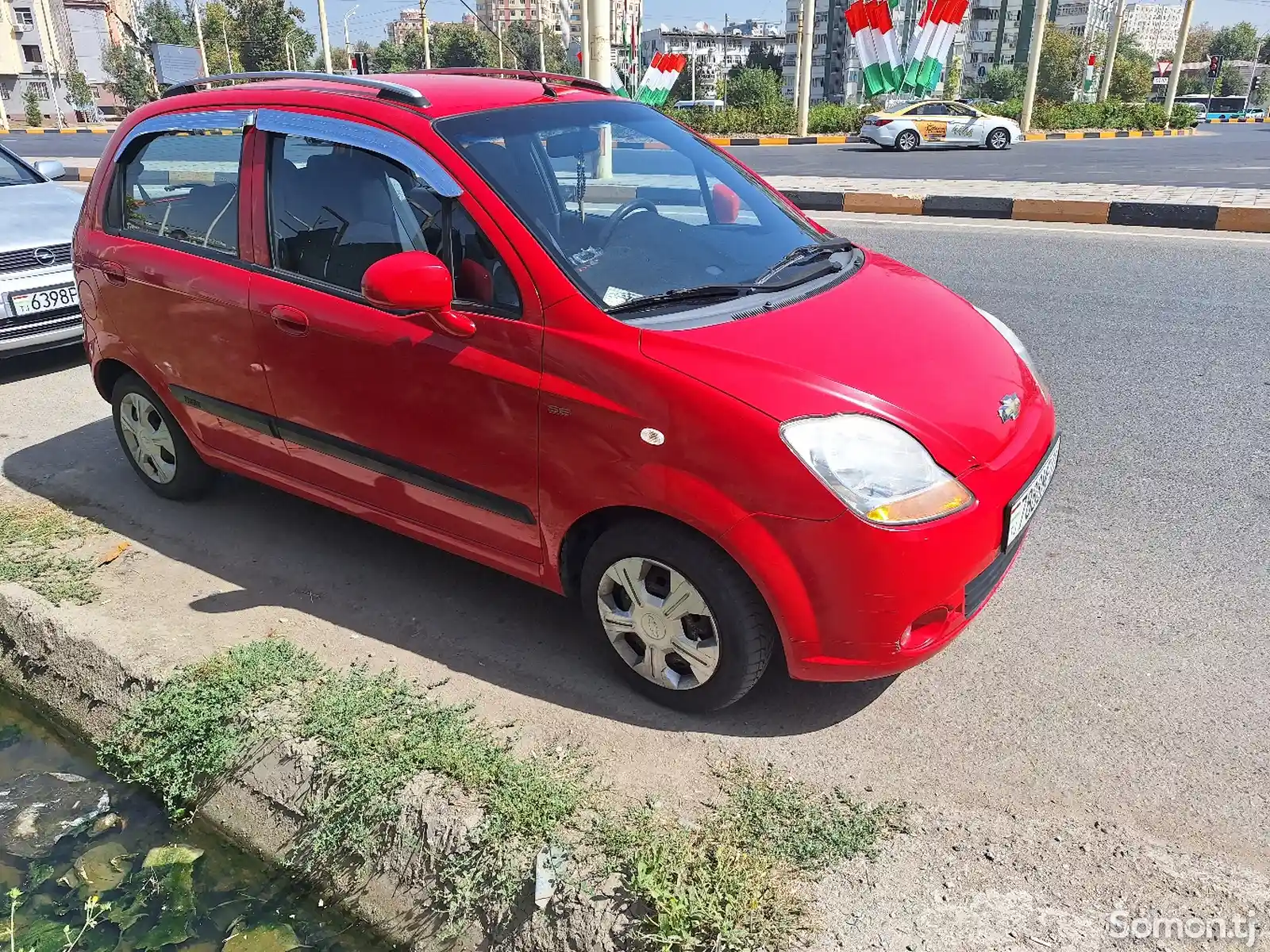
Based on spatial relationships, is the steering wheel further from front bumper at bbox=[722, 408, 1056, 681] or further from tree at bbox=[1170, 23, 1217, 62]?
tree at bbox=[1170, 23, 1217, 62]

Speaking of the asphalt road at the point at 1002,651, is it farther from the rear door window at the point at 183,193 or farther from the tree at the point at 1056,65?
the tree at the point at 1056,65

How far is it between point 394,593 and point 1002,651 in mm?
2131

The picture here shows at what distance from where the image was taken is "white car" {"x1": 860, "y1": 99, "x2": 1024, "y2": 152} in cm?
2516

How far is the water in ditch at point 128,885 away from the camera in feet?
8.42

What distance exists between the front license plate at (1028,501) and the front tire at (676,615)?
721mm

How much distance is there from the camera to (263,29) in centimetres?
5959

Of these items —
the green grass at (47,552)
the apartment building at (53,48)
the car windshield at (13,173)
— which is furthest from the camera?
the apartment building at (53,48)

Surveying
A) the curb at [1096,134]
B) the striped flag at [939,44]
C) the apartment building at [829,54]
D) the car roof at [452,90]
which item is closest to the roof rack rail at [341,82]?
the car roof at [452,90]

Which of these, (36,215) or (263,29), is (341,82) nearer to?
(36,215)

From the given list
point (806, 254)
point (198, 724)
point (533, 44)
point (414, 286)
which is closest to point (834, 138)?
point (806, 254)

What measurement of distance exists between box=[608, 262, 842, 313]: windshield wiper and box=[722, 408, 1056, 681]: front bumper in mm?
750

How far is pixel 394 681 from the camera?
3.11 m

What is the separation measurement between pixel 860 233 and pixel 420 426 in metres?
7.91

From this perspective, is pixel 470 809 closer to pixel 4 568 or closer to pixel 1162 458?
pixel 4 568
